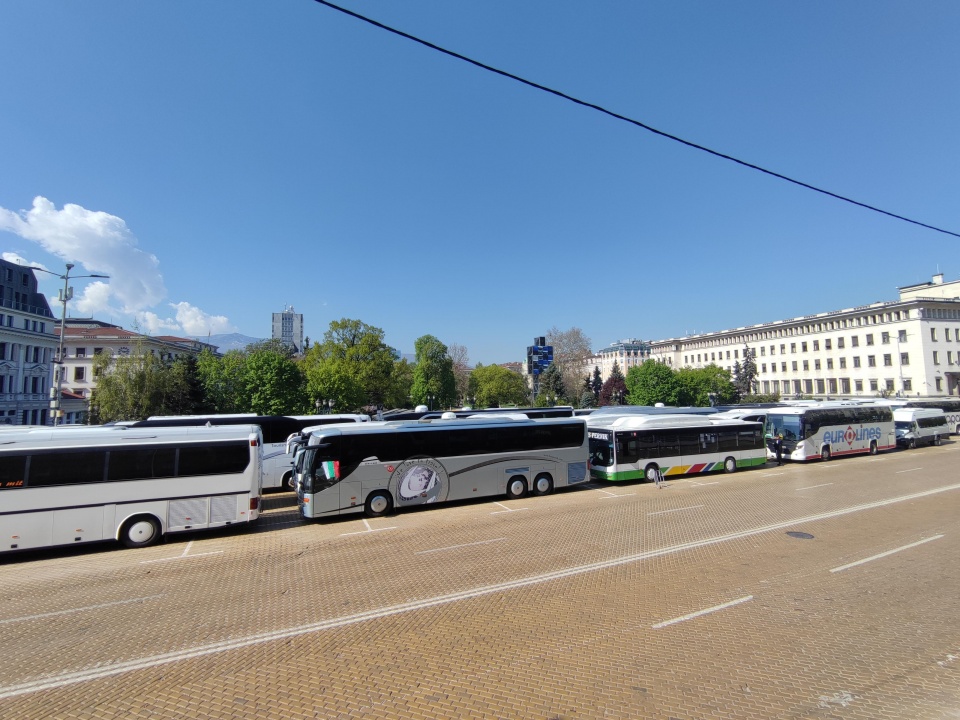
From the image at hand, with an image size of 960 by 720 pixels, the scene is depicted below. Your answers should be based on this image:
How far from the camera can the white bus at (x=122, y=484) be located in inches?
455

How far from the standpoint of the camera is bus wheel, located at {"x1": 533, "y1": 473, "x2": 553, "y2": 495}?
1928cm

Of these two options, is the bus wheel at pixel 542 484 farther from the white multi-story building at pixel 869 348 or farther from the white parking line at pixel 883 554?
the white multi-story building at pixel 869 348

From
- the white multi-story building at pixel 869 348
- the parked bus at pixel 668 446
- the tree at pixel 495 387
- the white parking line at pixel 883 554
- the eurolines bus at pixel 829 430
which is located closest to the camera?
the white parking line at pixel 883 554

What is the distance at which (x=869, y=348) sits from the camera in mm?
69625

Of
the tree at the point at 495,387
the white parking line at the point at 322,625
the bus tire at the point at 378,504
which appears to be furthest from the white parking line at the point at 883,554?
the tree at the point at 495,387

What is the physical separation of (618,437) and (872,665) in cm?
1509

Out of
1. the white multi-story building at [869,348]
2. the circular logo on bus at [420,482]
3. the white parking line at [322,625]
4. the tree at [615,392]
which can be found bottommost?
the white parking line at [322,625]

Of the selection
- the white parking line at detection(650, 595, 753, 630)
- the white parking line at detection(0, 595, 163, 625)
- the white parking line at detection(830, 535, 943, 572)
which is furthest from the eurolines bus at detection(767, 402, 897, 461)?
the white parking line at detection(0, 595, 163, 625)

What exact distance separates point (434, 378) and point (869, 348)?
64.8 m

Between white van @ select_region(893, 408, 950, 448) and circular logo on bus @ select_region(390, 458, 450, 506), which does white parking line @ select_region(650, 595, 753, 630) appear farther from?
white van @ select_region(893, 408, 950, 448)

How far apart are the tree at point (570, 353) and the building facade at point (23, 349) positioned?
231 feet

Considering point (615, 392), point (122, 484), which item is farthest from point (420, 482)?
point (615, 392)

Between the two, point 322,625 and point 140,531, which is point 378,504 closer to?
point 140,531

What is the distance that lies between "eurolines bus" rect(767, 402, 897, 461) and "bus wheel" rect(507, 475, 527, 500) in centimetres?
1816
